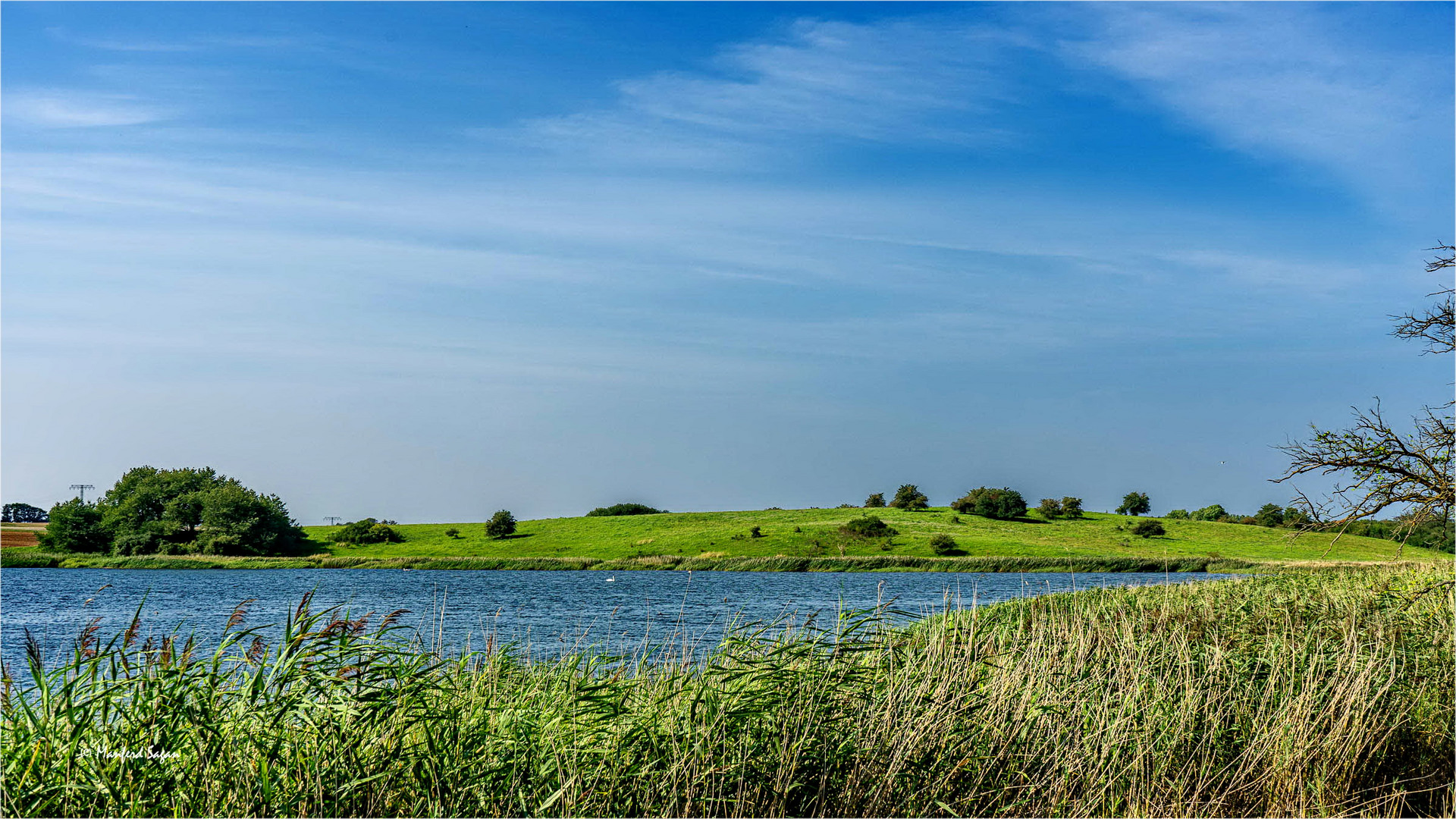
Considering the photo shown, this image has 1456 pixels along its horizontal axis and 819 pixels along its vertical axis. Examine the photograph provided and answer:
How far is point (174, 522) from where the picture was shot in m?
83.6

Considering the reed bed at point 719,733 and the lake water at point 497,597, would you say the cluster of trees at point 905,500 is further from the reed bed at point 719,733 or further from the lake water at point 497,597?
the reed bed at point 719,733

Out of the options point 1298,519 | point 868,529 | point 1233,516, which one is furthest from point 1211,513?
point 1298,519

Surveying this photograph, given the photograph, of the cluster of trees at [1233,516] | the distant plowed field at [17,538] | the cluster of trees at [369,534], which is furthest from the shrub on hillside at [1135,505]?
the distant plowed field at [17,538]

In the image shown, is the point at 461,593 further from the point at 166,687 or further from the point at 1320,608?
the point at 166,687

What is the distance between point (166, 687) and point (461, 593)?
1524 inches

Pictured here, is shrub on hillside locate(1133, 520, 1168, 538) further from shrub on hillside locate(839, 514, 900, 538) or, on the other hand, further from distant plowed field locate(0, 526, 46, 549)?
distant plowed field locate(0, 526, 46, 549)

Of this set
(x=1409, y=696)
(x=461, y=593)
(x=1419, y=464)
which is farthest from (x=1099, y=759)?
(x=461, y=593)

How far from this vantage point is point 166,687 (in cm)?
708

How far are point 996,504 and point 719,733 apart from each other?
87.7 m

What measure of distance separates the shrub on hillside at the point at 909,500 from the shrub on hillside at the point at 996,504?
3936 millimetres

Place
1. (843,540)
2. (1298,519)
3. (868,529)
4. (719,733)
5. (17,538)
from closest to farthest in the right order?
(719,733) < (1298,519) < (843,540) < (868,529) < (17,538)

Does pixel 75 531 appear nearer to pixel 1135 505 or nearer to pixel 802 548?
pixel 802 548

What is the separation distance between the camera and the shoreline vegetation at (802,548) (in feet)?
230

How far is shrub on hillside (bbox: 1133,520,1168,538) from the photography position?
8238 cm
